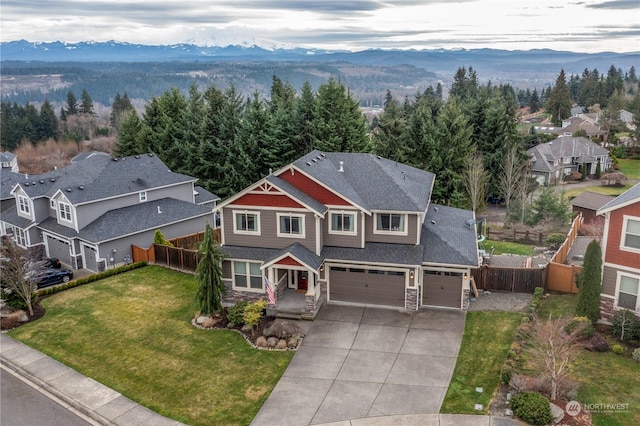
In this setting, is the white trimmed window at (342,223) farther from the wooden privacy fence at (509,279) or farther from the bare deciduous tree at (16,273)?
the bare deciduous tree at (16,273)

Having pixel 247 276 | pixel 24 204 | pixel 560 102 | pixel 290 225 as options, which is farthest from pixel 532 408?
pixel 560 102

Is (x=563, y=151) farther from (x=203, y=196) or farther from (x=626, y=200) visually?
(x=626, y=200)

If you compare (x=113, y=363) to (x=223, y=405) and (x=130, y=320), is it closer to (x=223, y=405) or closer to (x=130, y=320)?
(x=130, y=320)

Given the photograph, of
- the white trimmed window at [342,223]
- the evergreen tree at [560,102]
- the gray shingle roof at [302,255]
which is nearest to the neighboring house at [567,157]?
the evergreen tree at [560,102]

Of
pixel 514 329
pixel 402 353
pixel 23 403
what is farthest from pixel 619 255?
pixel 23 403

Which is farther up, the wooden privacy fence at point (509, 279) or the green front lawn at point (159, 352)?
the wooden privacy fence at point (509, 279)

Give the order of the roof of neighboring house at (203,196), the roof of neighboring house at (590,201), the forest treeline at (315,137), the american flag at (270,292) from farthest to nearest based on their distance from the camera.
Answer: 1. the forest treeline at (315,137)
2. the roof of neighboring house at (203,196)
3. the roof of neighboring house at (590,201)
4. the american flag at (270,292)

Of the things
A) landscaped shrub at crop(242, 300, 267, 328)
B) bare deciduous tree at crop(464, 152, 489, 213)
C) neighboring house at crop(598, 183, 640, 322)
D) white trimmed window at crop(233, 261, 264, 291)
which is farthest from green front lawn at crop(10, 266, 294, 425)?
bare deciduous tree at crop(464, 152, 489, 213)
